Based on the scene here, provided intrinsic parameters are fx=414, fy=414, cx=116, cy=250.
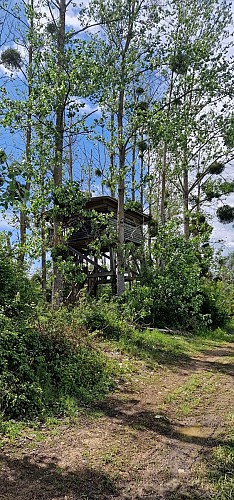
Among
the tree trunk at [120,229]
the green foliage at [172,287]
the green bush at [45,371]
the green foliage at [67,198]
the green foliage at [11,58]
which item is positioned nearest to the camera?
the green bush at [45,371]

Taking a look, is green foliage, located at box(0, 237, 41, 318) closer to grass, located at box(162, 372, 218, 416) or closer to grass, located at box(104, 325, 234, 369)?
grass, located at box(104, 325, 234, 369)

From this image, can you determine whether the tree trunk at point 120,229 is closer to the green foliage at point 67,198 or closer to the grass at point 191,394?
the green foliage at point 67,198

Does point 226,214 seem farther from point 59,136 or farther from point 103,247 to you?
point 59,136

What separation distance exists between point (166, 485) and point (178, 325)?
1023 cm

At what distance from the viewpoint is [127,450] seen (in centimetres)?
396

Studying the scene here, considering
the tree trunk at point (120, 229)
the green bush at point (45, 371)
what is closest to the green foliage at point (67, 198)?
the tree trunk at point (120, 229)

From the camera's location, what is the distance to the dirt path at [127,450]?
3.19m

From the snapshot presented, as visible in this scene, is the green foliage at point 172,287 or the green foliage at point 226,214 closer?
the green foliage at point 172,287

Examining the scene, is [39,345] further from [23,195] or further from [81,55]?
[81,55]

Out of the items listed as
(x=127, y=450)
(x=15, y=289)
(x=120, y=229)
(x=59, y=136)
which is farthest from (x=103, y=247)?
(x=127, y=450)

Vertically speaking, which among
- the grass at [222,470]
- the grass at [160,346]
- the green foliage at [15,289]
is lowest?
the grass at [222,470]

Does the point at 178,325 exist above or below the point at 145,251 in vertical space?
below

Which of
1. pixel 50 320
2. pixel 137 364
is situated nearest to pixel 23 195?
pixel 50 320

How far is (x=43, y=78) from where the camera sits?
35.8 feet
